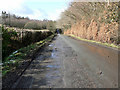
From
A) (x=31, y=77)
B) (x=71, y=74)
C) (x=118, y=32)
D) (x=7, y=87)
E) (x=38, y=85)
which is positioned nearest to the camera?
(x=7, y=87)

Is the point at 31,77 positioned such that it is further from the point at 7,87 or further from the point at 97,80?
the point at 97,80

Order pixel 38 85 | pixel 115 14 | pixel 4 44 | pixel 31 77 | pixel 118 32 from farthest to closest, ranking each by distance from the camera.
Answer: pixel 115 14 < pixel 118 32 < pixel 4 44 < pixel 31 77 < pixel 38 85

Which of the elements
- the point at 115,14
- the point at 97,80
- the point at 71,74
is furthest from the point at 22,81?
the point at 115,14

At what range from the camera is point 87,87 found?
4.45 m

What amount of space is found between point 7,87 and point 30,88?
2.14ft

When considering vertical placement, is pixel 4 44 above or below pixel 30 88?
above

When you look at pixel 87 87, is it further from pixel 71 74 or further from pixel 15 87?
pixel 15 87

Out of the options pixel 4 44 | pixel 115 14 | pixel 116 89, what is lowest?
pixel 116 89

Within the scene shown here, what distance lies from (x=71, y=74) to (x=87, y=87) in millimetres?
1451

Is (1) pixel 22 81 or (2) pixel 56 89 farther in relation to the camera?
(1) pixel 22 81

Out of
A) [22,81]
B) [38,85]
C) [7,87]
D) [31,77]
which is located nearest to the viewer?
[7,87]

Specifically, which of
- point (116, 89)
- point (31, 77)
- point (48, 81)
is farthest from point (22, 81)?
point (116, 89)

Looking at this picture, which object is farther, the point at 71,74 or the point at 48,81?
the point at 71,74

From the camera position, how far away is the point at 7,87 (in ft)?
14.0
